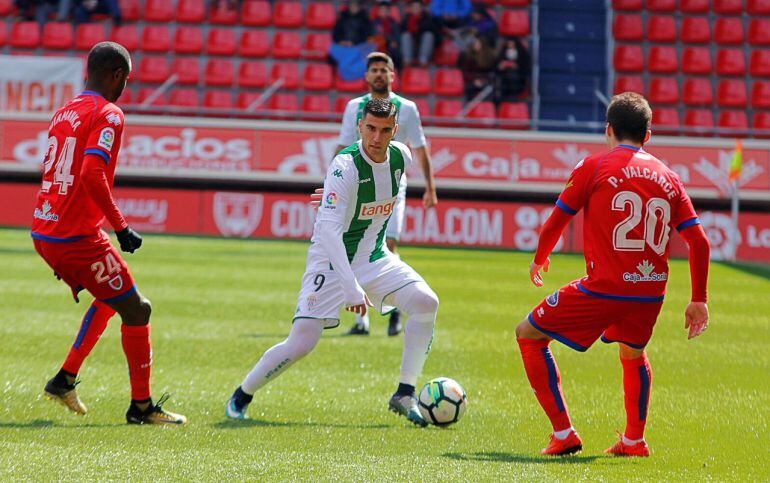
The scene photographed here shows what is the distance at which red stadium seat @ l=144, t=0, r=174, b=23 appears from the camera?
25.6 m

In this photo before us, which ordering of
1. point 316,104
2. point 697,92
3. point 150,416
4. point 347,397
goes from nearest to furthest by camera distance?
point 150,416
point 347,397
point 316,104
point 697,92

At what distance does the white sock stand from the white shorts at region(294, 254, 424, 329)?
50 millimetres

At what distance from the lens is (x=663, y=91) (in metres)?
24.6

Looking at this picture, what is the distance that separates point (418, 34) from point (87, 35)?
23.6 feet

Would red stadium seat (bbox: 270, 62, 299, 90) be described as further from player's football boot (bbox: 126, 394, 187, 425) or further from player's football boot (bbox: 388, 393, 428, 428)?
player's football boot (bbox: 126, 394, 187, 425)

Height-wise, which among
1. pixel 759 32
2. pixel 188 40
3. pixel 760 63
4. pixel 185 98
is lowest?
pixel 185 98

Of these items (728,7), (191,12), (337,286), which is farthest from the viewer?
(728,7)

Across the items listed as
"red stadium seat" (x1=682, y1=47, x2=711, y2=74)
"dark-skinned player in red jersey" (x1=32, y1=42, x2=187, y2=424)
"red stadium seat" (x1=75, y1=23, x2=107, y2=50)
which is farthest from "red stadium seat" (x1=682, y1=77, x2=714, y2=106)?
"dark-skinned player in red jersey" (x1=32, y1=42, x2=187, y2=424)

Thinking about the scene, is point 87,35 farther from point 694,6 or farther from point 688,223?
point 688,223

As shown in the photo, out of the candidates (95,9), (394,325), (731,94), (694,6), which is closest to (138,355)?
(394,325)

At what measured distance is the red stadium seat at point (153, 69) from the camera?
24.2 metres

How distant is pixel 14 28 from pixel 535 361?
2206 cm

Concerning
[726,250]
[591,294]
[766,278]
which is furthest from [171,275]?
[726,250]

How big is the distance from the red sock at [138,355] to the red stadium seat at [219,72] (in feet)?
61.0
